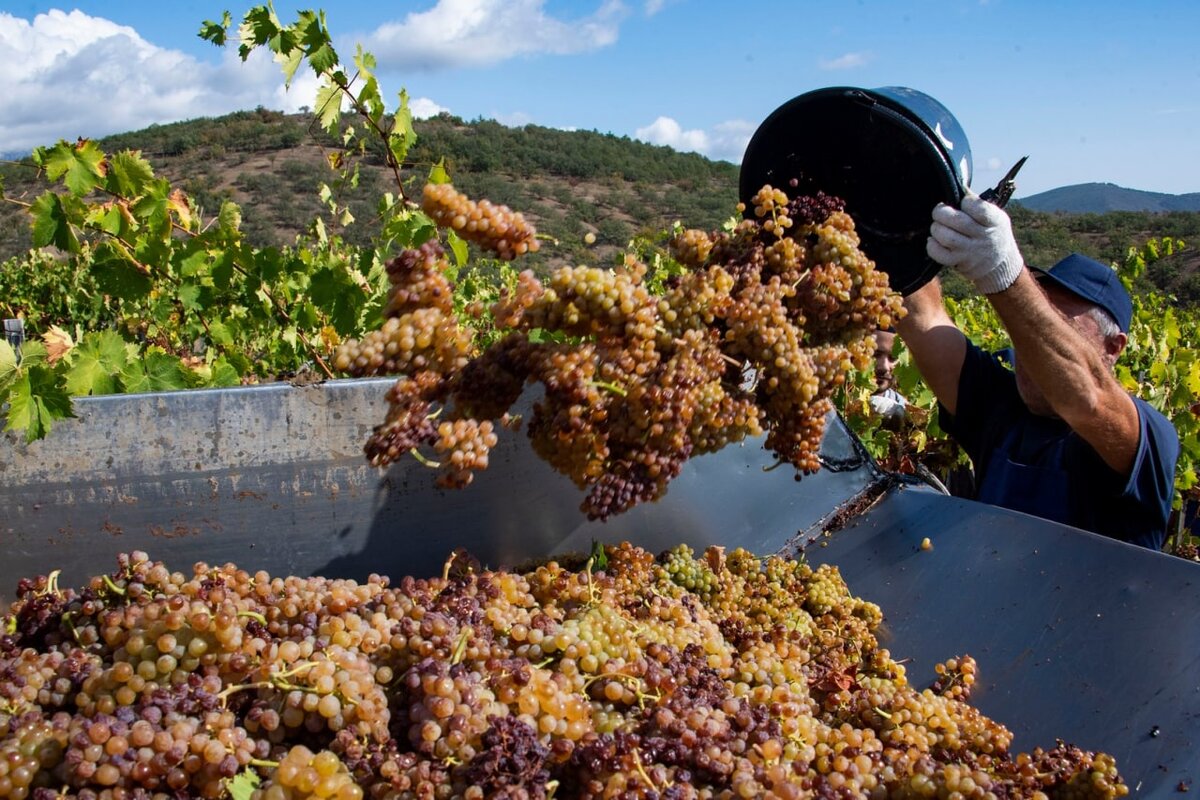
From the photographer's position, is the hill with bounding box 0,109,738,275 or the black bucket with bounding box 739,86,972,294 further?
the hill with bounding box 0,109,738,275

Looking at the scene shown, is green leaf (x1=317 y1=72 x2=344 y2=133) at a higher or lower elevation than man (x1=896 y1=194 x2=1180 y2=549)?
higher

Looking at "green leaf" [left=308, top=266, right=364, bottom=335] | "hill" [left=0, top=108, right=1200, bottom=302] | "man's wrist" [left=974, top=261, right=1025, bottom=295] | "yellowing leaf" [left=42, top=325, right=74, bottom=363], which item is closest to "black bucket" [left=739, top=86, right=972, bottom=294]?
"man's wrist" [left=974, top=261, right=1025, bottom=295]

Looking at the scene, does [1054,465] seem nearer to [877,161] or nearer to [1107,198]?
[877,161]

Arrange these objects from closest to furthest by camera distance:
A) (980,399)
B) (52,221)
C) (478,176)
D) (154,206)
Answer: (52,221) < (154,206) < (980,399) < (478,176)

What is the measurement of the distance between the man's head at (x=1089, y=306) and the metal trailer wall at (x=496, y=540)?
947 millimetres

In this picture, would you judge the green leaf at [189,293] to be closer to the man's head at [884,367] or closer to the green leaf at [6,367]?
the green leaf at [6,367]

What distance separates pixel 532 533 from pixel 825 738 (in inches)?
45.6

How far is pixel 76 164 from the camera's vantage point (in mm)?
2715

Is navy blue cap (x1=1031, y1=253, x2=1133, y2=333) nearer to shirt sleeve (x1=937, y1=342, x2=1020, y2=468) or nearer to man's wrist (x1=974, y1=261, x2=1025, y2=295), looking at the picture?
shirt sleeve (x1=937, y1=342, x2=1020, y2=468)

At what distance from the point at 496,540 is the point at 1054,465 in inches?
80.7

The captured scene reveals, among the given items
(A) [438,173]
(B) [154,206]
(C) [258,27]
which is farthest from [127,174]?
(A) [438,173]

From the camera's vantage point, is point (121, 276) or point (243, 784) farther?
point (121, 276)

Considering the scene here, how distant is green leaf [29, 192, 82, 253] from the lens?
2738 millimetres

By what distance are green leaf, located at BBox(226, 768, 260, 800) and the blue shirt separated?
8.86ft
